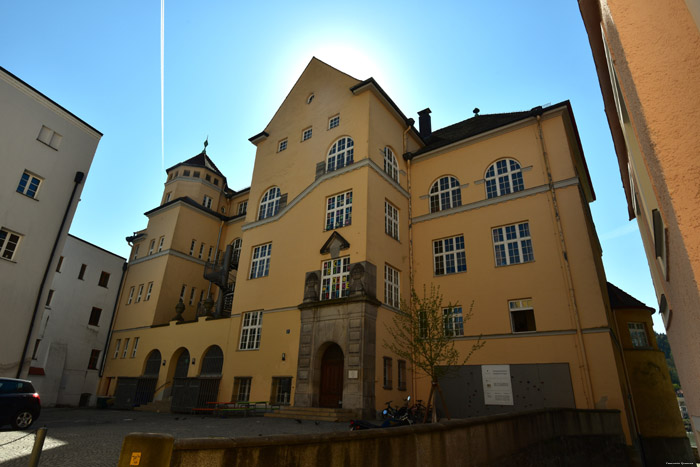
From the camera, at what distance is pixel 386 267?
20594 mm

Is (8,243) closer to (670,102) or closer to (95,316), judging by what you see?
(95,316)

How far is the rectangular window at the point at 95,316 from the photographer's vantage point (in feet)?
103

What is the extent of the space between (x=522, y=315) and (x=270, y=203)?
1656 cm

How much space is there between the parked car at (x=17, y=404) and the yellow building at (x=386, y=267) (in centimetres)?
969

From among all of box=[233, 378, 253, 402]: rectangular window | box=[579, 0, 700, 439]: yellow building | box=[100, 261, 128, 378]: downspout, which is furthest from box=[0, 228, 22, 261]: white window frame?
box=[579, 0, 700, 439]: yellow building

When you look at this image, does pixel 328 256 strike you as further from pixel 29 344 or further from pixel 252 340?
pixel 29 344

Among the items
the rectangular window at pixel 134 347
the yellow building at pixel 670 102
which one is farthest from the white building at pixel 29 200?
the yellow building at pixel 670 102

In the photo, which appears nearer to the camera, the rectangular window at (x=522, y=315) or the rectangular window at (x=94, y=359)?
the rectangular window at (x=522, y=315)

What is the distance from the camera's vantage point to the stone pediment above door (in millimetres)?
19947

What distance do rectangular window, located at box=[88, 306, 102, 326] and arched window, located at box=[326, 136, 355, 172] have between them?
76.9ft

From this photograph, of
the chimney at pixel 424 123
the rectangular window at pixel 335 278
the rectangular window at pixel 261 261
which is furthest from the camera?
the chimney at pixel 424 123

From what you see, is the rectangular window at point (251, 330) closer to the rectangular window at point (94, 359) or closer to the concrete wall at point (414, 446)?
the concrete wall at point (414, 446)

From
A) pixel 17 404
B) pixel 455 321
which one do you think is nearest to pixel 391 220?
pixel 455 321

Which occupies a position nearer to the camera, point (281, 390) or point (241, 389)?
point (281, 390)
